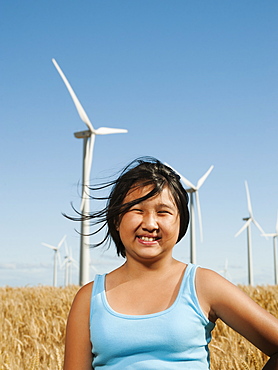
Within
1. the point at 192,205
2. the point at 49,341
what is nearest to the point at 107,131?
the point at 192,205

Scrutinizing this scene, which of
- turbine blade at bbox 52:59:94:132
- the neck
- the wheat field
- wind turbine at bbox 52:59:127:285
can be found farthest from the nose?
turbine blade at bbox 52:59:94:132

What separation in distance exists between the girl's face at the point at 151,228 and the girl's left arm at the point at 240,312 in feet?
0.82

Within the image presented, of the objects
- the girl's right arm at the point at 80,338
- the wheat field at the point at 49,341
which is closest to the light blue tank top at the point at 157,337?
the girl's right arm at the point at 80,338

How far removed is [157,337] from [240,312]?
418mm

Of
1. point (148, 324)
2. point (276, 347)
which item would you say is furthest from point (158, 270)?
point (276, 347)

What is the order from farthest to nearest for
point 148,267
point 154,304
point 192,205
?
point 192,205 < point 148,267 < point 154,304

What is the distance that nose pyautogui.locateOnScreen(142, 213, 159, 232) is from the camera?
7.79ft

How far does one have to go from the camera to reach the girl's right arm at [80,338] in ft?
8.08

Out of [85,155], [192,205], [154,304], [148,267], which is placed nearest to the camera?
[154,304]

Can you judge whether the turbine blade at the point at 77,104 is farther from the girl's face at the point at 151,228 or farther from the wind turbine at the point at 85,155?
the girl's face at the point at 151,228

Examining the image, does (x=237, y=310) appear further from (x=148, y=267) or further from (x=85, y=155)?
(x=85, y=155)

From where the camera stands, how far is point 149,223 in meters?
2.38

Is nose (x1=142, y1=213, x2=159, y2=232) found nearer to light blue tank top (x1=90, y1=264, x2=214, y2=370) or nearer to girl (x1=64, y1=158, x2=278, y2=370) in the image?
girl (x1=64, y1=158, x2=278, y2=370)

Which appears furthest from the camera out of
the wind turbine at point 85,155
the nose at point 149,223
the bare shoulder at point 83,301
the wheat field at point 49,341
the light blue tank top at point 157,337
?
the wind turbine at point 85,155
